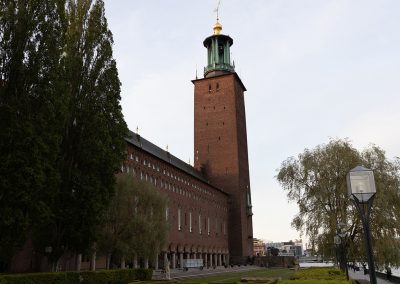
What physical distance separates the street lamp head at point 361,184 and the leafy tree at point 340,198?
17110 millimetres

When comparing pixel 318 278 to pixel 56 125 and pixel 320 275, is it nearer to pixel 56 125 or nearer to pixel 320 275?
pixel 320 275

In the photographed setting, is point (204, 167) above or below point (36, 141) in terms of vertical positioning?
above

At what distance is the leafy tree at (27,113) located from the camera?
16.8 m

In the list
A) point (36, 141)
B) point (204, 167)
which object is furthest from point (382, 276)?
point (204, 167)

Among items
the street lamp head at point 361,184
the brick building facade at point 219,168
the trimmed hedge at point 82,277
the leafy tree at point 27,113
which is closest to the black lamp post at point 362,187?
the street lamp head at point 361,184

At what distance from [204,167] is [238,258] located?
1607 centimetres

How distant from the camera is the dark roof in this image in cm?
4733

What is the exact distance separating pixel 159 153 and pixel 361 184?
1908 inches

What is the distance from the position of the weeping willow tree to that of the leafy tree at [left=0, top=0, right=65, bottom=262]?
7.86m

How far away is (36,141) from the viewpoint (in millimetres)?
17484

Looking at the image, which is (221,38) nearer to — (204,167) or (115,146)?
(204,167)

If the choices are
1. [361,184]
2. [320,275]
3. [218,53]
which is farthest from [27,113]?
[218,53]

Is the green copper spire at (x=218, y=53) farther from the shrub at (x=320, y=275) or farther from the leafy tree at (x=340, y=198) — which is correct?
the shrub at (x=320, y=275)

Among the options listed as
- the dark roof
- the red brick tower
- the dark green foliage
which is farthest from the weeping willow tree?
the red brick tower
